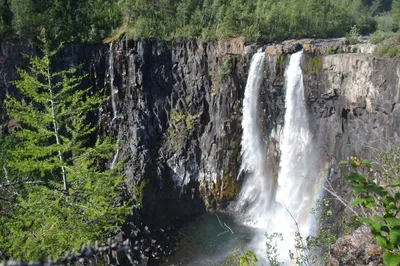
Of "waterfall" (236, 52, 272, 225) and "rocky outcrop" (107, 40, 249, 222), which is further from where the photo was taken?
"rocky outcrop" (107, 40, 249, 222)

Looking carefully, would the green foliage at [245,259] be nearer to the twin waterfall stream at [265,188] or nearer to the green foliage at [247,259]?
the green foliage at [247,259]

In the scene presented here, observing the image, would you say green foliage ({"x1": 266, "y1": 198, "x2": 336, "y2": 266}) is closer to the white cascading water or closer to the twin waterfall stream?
the twin waterfall stream

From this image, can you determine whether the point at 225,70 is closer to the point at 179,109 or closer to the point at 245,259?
the point at 179,109

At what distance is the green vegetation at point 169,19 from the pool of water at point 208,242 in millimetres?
14316

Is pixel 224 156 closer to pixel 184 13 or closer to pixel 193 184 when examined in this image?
pixel 193 184

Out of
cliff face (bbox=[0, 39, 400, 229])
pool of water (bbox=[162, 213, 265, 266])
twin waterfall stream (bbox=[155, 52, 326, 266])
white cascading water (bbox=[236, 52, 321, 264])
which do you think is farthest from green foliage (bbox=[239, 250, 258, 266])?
cliff face (bbox=[0, 39, 400, 229])

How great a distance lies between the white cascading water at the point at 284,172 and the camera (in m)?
22.6

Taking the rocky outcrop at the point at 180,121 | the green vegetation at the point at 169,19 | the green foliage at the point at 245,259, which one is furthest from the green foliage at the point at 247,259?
the green vegetation at the point at 169,19

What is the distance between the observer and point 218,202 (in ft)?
91.0

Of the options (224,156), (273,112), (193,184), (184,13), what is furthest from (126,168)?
(184,13)

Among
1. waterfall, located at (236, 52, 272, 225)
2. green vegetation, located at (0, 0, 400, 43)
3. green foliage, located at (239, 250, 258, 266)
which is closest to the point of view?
green foliage, located at (239, 250, 258, 266)

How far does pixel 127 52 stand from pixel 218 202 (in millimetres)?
13934

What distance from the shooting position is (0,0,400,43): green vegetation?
2920 centimetres

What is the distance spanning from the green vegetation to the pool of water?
47.0 ft
